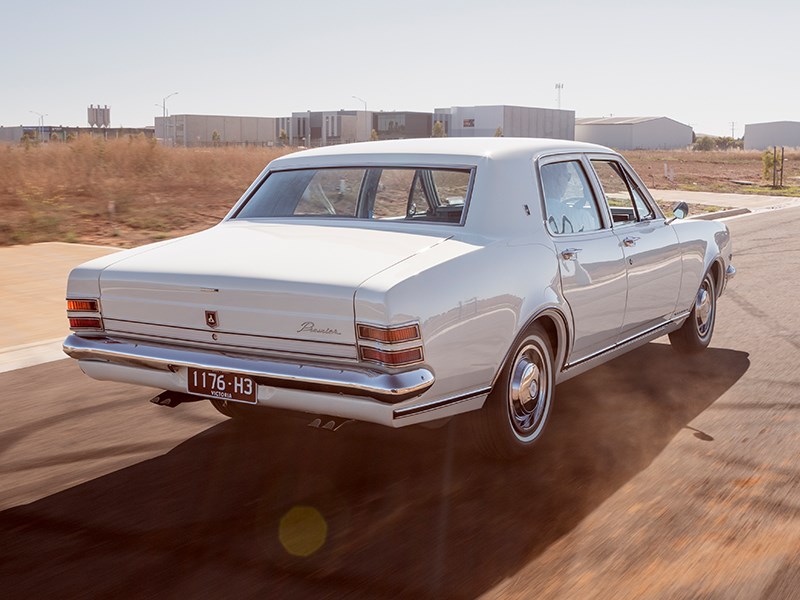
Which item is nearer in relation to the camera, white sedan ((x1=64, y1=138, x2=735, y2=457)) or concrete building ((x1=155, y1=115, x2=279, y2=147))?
white sedan ((x1=64, y1=138, x2=735, y2=457))

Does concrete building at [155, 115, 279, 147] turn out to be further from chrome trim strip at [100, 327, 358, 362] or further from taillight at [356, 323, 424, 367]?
taillight at [356, 323, 424, 367]

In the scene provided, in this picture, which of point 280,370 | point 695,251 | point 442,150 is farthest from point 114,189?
point 280,370

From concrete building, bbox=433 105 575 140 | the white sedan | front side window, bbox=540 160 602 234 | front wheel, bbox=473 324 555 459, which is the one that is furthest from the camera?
concrete building, bbox=433 105 575 140

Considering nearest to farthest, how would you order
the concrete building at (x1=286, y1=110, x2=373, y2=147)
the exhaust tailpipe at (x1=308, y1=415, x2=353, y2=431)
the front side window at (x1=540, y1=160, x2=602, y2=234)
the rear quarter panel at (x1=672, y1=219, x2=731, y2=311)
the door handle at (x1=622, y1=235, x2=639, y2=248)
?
the exhaust tailpipe at (x1=308, y1=415, x2=353, y2=431), the front side window at (x1=540, y1=160, x2=602, y2=234), the door handle at (x1=622, y1=235, x2=639, y2=248), the rear quarter panel at (x1=672, y1=219, x2=731, y2=311), the concrete building at (x1=286, y1=110, x2=373, y2=147)

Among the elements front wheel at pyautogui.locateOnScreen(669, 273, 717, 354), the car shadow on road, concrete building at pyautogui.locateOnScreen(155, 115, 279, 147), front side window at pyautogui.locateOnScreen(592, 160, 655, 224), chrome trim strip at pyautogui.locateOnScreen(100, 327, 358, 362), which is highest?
concrete building at pyautogui.locateOnScreen(155, 115, 279, 147)

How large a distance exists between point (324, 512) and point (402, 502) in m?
0.37

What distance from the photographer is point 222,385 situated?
450cm

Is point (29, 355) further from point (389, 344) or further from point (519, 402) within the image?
point (389, 344)

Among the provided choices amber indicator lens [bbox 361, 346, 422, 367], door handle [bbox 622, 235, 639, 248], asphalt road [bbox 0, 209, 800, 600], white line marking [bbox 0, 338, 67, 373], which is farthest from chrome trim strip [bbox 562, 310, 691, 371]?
white line marking [bbox 0, 338, 67, 373]

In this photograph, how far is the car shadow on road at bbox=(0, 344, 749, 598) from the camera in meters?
3.66

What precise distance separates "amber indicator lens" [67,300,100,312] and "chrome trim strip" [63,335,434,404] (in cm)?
16

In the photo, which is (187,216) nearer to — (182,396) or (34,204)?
(34,204)

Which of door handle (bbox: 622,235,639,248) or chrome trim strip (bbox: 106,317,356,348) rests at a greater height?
door handle (bbox: 622,235,639,248)

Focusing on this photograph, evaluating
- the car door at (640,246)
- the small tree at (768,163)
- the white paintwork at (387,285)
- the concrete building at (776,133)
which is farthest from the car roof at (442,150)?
the concrete building at (776,133)
